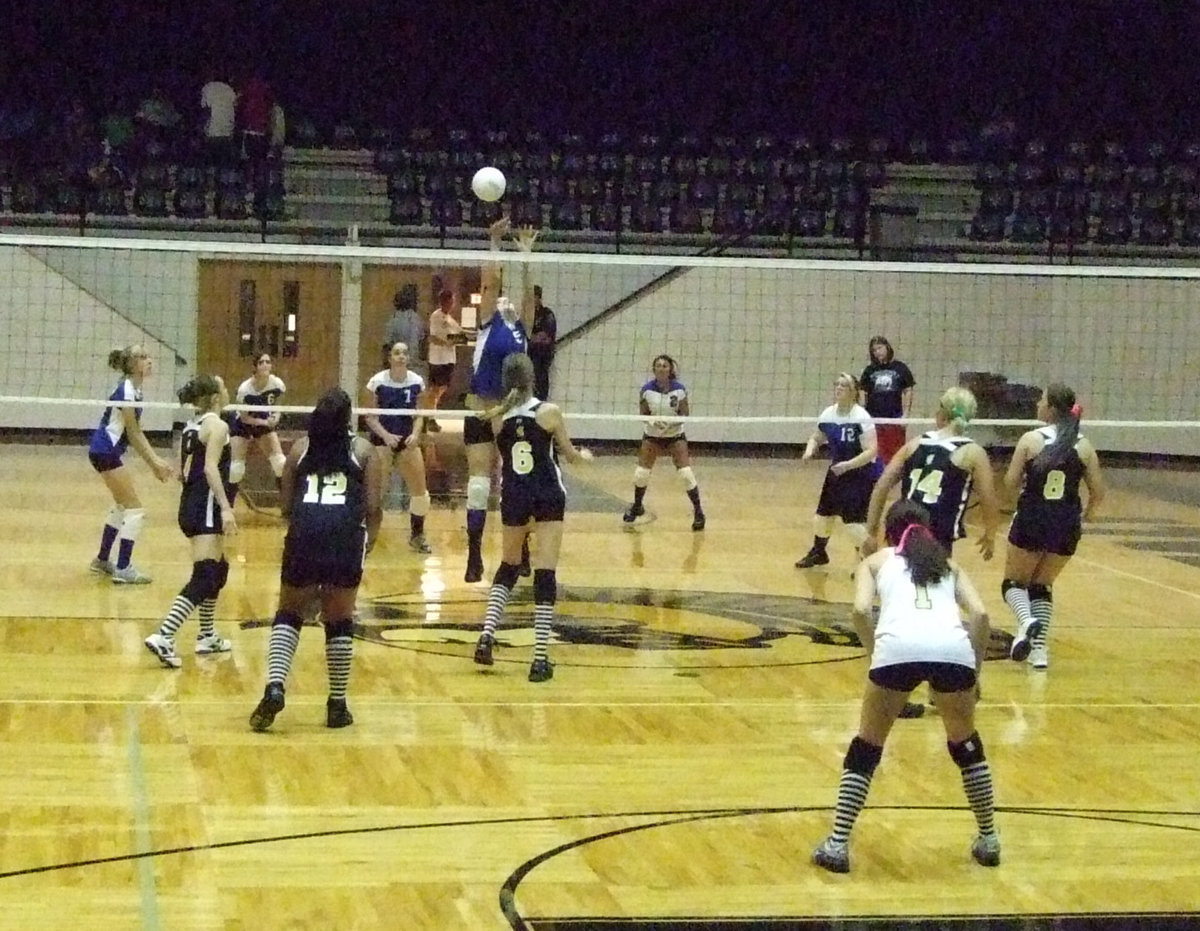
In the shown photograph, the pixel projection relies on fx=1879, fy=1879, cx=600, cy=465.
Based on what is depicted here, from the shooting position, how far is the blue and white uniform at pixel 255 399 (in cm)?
1658

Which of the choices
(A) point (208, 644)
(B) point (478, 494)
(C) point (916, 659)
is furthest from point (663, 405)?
(C) point (916, 659)

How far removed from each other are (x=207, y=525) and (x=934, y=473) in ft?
13.3

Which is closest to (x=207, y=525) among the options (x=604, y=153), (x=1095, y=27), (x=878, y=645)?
(x=878, y=645)

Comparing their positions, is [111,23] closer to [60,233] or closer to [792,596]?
[60,233]

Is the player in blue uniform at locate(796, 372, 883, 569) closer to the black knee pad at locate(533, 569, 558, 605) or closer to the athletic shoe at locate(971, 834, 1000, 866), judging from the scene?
the black knee pad at locate(533, 569, 558, 605)

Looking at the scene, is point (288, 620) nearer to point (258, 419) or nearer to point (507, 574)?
point (507, 574)

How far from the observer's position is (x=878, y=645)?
274 inches

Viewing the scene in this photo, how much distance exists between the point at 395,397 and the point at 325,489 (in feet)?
22.1

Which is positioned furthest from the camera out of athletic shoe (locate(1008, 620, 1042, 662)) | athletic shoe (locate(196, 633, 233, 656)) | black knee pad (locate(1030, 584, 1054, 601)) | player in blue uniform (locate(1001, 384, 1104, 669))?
black knee pad (locate(1030, 584, 1054, 601))

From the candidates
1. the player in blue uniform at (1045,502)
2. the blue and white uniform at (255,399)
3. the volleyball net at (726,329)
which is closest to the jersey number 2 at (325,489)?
the player in blue uniform at (1045,502)

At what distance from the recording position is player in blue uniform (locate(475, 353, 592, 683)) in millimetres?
10359

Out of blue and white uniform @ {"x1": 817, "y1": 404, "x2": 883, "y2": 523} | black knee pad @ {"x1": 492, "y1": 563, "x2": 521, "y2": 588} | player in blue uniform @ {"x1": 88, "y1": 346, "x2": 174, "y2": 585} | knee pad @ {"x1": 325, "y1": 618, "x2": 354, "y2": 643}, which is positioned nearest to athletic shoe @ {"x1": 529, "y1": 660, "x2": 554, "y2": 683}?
black knee pad @ {"x1": 492, "y1": 563, "x2": 521, "y2": 588}

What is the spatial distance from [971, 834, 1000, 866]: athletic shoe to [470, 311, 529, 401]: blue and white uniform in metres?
7.04

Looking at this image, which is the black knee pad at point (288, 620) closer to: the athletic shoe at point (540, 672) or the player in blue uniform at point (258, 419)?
the athletic shoe at point (540, 672)
